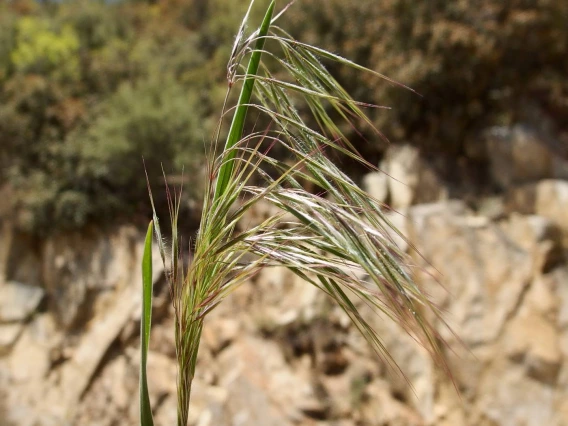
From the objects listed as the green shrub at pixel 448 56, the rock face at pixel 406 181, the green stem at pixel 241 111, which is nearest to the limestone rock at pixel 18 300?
the rock face at pixel 406 181

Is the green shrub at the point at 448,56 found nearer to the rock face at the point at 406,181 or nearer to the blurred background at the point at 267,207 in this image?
the blurred background at the point at 267,207

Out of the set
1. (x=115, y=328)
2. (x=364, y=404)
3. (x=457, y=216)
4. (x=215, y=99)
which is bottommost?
(x=115, y=328)

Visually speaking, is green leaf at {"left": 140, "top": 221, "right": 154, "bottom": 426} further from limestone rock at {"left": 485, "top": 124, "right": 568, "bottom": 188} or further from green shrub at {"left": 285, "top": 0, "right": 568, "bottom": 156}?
limestone rock at {"left": 485, "top": 124, "right": 568, "bottom": 188}

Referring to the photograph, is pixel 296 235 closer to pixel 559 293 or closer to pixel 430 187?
pixel 559 293

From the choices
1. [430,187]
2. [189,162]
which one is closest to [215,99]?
[189,162]

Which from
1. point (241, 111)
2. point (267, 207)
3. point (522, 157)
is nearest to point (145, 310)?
point (241, 111)

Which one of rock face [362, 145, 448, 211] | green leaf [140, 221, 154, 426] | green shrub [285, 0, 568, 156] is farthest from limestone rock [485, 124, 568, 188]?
green leaf [140, 221, 154, 426]

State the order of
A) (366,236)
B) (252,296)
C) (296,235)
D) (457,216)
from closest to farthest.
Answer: (366,236), (296,235), (457,216), (252,296)
